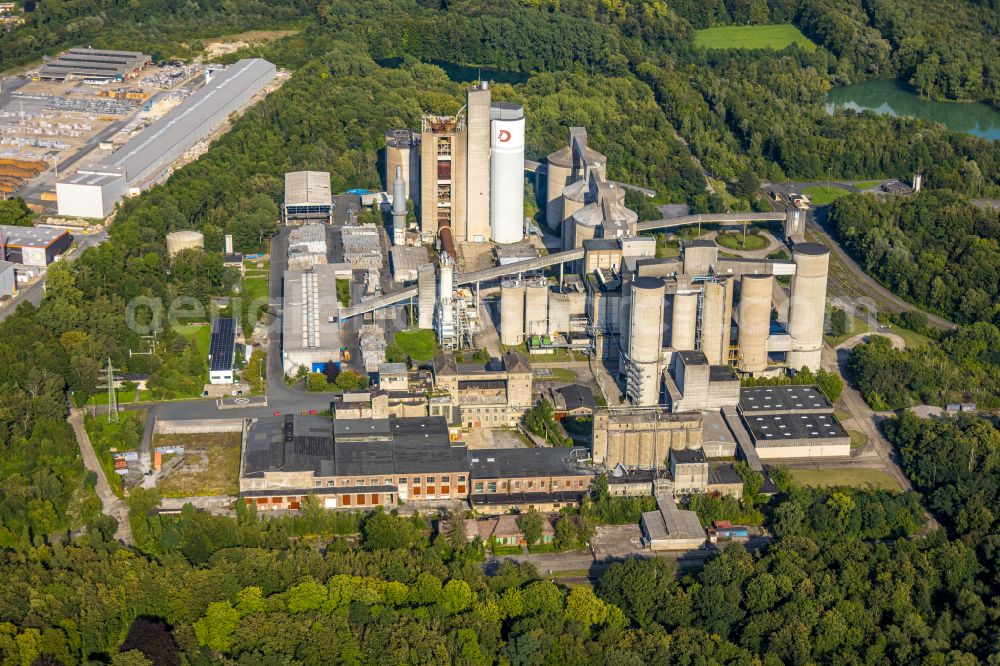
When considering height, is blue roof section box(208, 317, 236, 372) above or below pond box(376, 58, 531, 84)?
below

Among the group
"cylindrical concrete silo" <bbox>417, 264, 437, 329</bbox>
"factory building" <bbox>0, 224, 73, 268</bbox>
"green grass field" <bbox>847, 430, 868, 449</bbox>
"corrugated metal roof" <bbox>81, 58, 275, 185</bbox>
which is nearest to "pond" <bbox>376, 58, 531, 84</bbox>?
"corrugated metal roof" <bbox>81, 58, 275, 185</bbox>

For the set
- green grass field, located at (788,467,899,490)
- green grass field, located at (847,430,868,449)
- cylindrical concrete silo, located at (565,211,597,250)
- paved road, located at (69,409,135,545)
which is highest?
cylindrical concrete silo, located at (565,211,597,250)

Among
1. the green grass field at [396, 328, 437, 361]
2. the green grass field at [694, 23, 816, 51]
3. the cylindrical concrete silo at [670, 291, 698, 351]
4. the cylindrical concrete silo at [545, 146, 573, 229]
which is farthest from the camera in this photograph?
the green grass field at [694, 23, 816, 51]

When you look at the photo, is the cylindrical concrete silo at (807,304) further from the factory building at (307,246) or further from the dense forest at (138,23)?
the dense forest at (138,23)

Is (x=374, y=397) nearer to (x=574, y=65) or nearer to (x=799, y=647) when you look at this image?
(x=799, y=647)

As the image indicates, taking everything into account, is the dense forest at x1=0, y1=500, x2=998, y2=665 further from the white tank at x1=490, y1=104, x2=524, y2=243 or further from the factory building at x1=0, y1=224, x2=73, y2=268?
the white tank at x1=490, y1=104, x2=524, y2=243

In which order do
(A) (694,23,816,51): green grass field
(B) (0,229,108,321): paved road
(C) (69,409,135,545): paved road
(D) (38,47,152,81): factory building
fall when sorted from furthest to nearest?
(A) (694,23,816,51): green grass field, (D) (38,47,152,81): factory building, (B) (0,229,108,321): paved road, (C) (69,409,135,545): paved road

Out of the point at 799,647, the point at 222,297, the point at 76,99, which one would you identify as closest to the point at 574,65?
the point at 76,99
